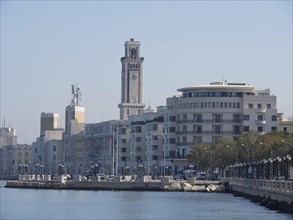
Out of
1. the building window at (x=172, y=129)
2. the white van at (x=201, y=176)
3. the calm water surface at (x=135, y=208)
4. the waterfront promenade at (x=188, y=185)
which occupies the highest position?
the building window at (x=172, y=129)

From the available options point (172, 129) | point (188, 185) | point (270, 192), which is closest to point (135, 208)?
point (270, 192)

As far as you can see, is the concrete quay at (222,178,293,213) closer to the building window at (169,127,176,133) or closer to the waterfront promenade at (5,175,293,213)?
the waterfront promenade at (5,175,293,213)

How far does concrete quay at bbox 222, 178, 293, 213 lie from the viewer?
7739 centimetres

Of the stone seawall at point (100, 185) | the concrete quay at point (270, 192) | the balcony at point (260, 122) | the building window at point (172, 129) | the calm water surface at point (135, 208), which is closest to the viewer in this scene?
the concrete quay at point (270, 192)

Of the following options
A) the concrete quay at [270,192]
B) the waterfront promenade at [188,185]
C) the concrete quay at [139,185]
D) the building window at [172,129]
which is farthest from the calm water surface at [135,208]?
the building window at [172,129]

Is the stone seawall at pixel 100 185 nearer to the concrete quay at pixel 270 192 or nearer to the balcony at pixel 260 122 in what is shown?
the concrete quay at pixel 270 192

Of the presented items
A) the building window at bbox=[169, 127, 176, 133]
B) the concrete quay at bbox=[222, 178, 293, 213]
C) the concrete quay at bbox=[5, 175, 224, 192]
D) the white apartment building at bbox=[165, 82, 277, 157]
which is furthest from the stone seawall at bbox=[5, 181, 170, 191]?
the building window at bbox=[169, 127, 176, 133]

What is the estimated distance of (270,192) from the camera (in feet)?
291

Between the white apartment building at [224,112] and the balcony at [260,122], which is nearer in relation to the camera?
the balcony at [260,122]

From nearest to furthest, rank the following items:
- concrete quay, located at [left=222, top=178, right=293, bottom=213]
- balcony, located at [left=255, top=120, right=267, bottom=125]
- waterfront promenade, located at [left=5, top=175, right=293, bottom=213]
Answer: concrete quay, located at [left=222, top=178, right=293, bottom=213], waterfront promenade, located at [left=5, top=175, right=293, bottom=213], balcony, located at [left=255, top=120, right=267, bottom=125]

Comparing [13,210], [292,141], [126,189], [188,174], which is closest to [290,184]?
[13,210]

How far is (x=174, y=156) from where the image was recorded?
590 feet

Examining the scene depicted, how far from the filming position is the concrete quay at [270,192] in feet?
254

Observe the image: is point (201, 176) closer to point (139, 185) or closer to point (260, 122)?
point (139, 185)
